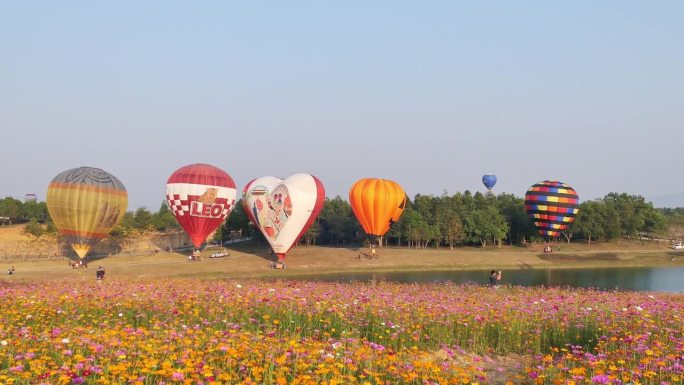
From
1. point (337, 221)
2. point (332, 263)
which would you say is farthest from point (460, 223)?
point (332, 263)

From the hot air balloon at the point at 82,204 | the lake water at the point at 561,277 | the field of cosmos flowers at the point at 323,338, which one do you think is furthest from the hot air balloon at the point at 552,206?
the field of cosmos flowers at the point at 323,338

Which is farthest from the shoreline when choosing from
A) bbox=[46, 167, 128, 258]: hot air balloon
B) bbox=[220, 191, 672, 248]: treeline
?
bbox=[220, 191, 672, 248]: treeline

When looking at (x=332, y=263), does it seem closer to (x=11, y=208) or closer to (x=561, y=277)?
(x=561, y=277)

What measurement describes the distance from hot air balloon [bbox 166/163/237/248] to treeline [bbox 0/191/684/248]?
27816 mm

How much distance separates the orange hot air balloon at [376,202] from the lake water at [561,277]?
12.4 meters

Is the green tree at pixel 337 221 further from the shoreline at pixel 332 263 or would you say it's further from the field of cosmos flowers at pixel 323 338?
the field of cosmos flowers at pixel 323 338

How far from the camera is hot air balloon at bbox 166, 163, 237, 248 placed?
62625 mm

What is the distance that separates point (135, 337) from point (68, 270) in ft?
Result: 173

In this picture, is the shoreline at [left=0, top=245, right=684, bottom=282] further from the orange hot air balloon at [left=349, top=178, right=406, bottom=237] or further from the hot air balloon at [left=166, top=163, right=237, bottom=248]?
the hot air balloon at [left=166, top=163, right=237, bottom=248]

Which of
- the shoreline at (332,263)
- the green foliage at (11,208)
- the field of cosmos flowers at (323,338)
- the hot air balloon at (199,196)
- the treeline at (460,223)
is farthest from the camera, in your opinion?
the green foliage at (11,208)

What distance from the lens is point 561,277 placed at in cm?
5553

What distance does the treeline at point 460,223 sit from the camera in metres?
88.9

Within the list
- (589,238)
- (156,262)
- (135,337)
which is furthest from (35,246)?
(589,238)

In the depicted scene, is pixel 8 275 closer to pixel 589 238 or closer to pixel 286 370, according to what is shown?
pixel 286 370
